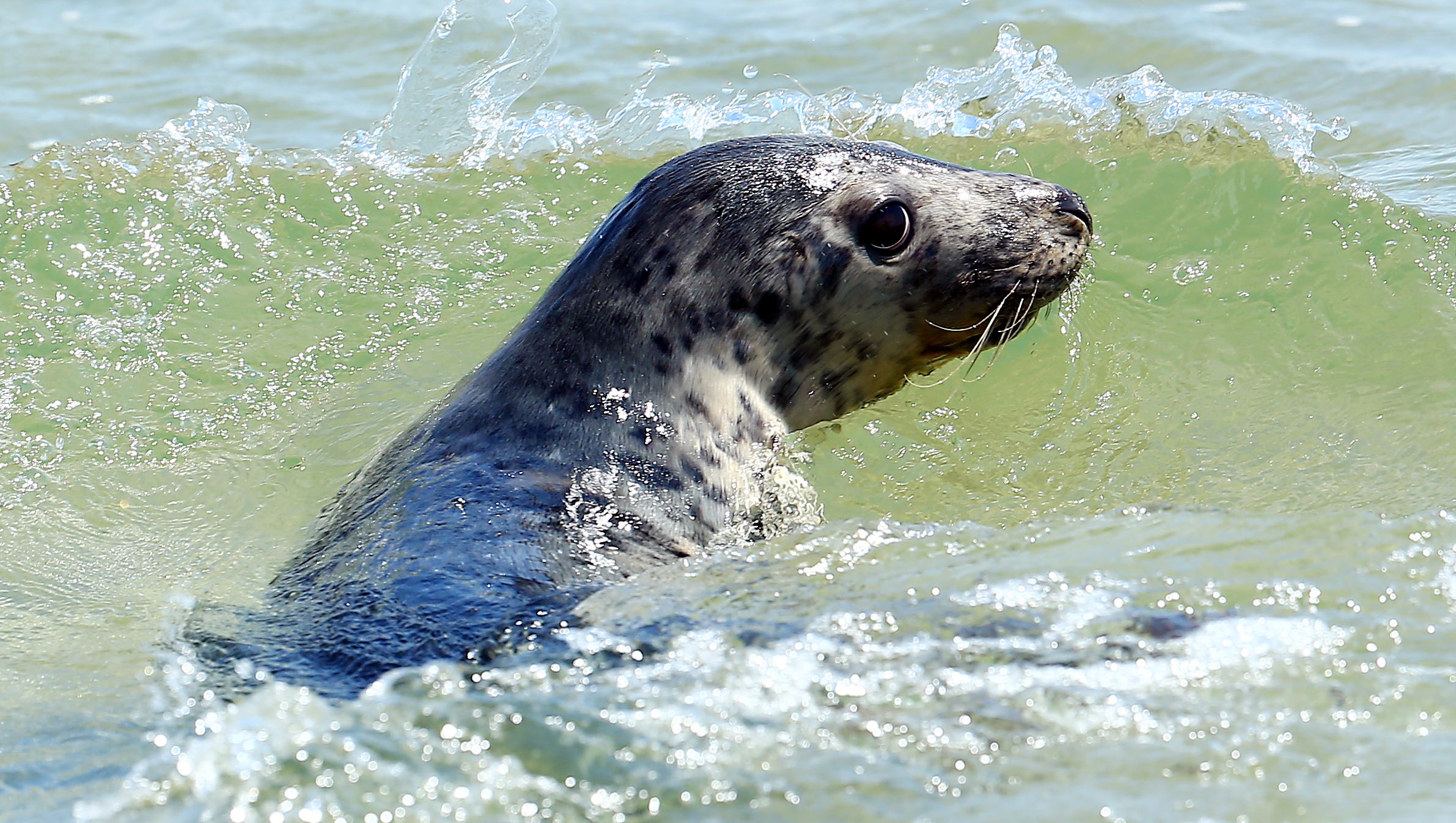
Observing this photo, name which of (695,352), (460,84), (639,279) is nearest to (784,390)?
(695,352)

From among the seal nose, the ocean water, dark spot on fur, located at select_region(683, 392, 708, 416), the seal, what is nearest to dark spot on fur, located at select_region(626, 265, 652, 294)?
the seal

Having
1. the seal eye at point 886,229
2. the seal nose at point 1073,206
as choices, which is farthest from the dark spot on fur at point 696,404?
the seal nose at point 1073,206

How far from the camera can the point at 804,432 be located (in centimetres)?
428

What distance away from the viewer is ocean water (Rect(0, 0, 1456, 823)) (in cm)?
262

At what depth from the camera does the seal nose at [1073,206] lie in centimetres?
430

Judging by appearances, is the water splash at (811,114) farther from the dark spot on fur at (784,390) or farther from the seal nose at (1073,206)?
the dark spot on fur at (784,390)

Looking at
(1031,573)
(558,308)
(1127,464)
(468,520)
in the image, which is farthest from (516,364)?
(1127,464)

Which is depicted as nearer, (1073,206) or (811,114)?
(1073,206)

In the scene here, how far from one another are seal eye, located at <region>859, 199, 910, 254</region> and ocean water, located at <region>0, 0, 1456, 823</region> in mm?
740

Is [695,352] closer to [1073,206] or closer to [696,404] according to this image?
[696,404]

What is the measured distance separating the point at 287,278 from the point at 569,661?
403cm

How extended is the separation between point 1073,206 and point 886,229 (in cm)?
62

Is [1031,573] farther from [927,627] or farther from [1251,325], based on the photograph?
[1251,325]

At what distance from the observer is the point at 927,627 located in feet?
9.79
